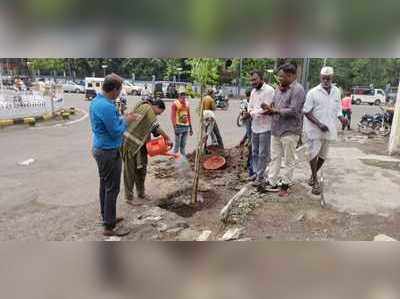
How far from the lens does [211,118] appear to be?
680 centimetres

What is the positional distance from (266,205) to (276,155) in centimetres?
71

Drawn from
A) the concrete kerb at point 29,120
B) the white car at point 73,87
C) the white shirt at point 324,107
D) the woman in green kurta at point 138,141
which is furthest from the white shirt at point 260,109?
the white car at point 73,87

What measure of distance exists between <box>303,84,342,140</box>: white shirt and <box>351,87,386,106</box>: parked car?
30.3 m

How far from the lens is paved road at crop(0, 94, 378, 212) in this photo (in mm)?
4648

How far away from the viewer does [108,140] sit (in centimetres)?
326

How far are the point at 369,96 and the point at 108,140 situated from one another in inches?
1298

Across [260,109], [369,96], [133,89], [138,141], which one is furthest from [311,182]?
[369,96]

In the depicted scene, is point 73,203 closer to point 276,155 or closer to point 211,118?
point 276,155

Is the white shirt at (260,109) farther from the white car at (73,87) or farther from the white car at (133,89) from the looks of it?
the white car at (73,87)

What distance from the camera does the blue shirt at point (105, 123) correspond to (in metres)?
3.15

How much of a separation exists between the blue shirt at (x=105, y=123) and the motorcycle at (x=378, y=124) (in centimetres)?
1036

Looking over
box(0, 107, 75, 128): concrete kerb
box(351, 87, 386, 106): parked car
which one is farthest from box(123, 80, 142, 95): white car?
box(351, 87, 386, 106): parked car
